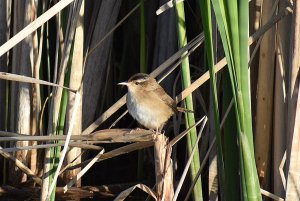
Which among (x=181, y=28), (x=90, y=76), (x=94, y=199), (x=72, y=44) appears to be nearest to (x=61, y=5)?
(x=72, y=44)

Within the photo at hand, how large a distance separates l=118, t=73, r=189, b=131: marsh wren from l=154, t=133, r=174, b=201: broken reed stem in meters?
1.02

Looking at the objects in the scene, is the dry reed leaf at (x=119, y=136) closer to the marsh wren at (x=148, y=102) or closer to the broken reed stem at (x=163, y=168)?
the broken reed stem at (x=163, y=168)

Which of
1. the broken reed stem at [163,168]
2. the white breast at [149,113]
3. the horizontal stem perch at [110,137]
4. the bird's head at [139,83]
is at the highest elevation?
the bird's head at [139,83]

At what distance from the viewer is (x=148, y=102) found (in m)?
4.30

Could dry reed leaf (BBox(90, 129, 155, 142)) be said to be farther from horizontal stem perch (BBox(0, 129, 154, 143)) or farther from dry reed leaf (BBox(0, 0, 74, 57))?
dry reed leaf (BBox(0, 0, 74, 57))

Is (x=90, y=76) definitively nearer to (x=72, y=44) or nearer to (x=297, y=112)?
(x=72, y=44)

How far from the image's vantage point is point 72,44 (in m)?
3.57

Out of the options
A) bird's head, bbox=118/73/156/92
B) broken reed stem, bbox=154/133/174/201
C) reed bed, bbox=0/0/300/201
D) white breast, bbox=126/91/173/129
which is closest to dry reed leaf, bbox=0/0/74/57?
reed bed, bbox=0/0/300/201

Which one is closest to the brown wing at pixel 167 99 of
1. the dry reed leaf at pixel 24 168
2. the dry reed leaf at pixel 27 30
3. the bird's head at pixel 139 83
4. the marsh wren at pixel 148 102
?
the marsh wren at pixel 148 102

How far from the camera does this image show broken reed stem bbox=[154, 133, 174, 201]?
305 centimetres

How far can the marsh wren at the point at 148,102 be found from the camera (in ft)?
13.6

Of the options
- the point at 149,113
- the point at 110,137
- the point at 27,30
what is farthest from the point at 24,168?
the point at 27,30

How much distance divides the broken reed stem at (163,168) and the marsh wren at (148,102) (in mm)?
1023

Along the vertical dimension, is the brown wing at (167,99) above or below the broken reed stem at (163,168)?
above
